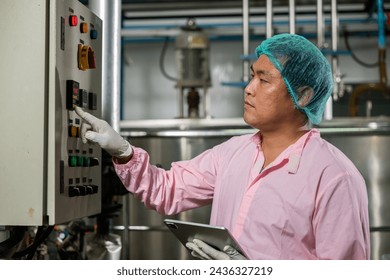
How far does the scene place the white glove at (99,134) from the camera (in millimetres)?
1521

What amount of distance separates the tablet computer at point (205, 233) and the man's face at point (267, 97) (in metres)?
0.30

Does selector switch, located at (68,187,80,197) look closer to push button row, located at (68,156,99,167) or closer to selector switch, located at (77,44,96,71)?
push button row, located at (68,156,99,167)

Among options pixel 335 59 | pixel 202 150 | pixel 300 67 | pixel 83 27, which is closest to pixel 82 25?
pixel 83 27

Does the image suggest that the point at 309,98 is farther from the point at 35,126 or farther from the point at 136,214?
the point at 136,214

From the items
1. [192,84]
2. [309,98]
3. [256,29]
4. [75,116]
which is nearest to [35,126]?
[75,116]

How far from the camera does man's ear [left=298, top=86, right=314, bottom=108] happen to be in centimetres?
156

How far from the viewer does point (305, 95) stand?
61.6 inches

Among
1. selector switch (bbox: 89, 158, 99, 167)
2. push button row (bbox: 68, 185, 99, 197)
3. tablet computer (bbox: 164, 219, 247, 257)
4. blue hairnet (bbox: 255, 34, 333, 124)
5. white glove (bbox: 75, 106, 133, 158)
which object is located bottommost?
tablet computer (bbox: 164, 219, 247, 257)

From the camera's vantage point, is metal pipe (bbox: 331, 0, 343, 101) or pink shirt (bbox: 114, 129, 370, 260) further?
metal pipe (bbox: 331, 0, 343, 101)

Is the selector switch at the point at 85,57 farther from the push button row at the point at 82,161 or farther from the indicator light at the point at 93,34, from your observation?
the push button row at the point at 82,161

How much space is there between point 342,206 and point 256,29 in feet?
7.09

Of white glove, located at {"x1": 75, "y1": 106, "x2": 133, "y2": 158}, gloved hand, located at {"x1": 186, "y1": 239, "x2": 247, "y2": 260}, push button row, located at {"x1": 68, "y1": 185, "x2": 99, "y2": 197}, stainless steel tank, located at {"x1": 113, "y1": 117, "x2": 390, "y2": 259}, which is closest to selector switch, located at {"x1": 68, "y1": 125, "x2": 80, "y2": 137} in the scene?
white glove, located at {"x1": 75, "y1": 106, "x2": 133, "y2": 158}

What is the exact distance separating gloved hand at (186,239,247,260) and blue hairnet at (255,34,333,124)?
38 centimetres
